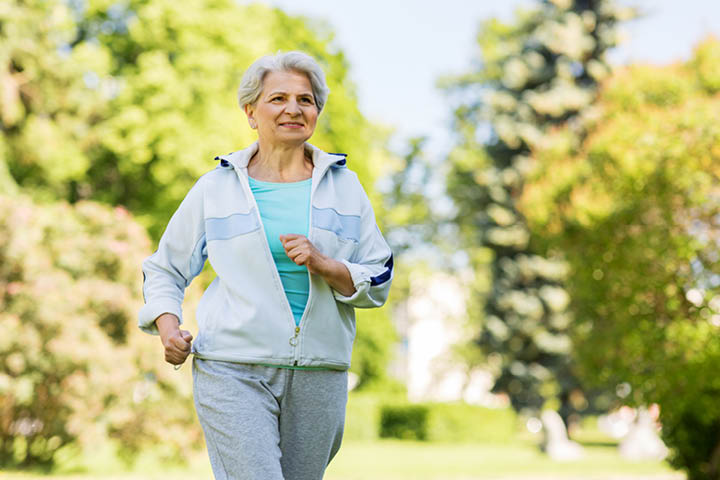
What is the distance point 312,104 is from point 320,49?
23.3 meters

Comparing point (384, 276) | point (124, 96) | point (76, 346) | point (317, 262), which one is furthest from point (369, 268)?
point (124, 96)

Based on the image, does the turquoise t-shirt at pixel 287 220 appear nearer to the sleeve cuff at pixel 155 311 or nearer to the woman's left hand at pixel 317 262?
the woman's left hand at pixel 317 262

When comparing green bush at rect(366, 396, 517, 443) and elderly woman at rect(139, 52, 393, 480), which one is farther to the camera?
green bush at rect(366, 396, 517, 443)

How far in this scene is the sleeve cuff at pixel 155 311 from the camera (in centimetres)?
319

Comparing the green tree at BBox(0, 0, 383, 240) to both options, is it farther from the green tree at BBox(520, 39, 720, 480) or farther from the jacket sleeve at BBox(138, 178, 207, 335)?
the jacket sleeve at BBox(138, 178, 207, 335)

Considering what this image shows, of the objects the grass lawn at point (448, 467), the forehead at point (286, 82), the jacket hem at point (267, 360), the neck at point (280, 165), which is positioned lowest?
the grass lawn at point (448, 467)

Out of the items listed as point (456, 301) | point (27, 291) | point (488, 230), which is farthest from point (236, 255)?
point (456, 301)

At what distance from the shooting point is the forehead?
330cm

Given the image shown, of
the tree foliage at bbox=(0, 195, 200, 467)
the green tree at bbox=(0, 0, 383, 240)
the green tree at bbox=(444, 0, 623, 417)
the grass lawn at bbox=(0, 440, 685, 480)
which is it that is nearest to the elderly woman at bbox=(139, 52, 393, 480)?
the grass lawn at bbox=(0, 440, 685, 480)

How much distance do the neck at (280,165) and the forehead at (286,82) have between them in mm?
187

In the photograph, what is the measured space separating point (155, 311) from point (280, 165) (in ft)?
2.11

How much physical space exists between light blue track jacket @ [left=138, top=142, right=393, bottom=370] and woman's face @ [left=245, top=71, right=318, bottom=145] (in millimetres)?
122

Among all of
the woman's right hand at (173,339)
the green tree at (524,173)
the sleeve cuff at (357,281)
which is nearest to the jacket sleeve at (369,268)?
the sleeve cuff at (357,281)

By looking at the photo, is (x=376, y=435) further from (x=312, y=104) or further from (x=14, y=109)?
(x=312, y=104)
